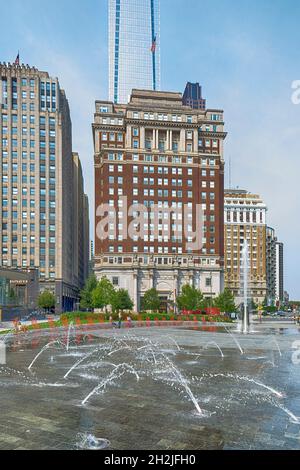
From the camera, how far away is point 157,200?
9412 cm

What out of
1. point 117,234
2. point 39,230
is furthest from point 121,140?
point 39,230

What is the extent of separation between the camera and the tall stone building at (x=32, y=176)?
93.6 m

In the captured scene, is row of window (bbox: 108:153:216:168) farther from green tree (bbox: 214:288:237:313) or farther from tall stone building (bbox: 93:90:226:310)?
green tree (bbox: 214:288:237:313)

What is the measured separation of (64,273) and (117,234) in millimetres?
20760

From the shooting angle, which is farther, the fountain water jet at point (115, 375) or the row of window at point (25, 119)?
the row of window at point (25, 119)

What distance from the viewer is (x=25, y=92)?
320 feet

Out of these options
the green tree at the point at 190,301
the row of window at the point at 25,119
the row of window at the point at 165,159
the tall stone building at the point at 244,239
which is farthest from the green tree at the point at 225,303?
the tall stone building at the point at 244,239

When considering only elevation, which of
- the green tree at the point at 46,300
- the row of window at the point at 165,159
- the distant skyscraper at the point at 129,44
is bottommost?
the green tree at the point at 46,300

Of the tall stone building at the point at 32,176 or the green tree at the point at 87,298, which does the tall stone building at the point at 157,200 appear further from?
the tall stone building at the point at 32,176

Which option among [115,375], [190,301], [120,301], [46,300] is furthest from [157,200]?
[115,375]

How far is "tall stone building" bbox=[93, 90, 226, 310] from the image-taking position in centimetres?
9025

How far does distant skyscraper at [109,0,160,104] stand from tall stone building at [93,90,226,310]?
81060mm

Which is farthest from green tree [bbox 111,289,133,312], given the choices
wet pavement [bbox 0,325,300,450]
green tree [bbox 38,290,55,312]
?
wet pavement [bbox 0,325,300,450]

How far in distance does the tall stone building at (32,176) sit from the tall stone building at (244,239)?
69.0 metres
